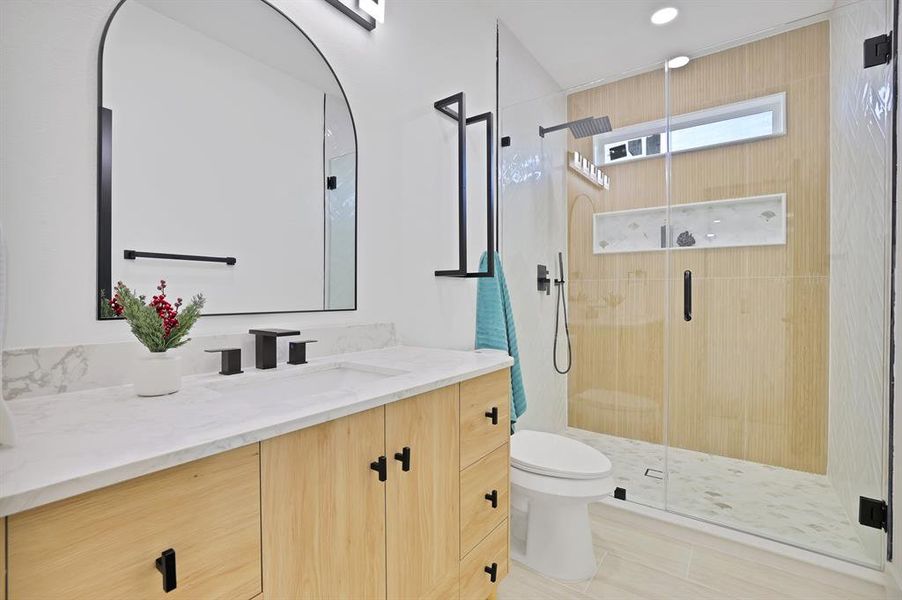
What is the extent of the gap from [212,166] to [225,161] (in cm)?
4

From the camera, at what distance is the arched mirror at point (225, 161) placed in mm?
965

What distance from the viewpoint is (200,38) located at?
3.65 feet

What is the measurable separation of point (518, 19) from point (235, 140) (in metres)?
1.97

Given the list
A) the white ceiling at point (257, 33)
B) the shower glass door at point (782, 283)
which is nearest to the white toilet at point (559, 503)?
the shower glass door at point (782, 283)

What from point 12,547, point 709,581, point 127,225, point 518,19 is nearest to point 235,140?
point 127,225

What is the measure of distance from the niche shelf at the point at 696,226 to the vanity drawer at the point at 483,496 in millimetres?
1794

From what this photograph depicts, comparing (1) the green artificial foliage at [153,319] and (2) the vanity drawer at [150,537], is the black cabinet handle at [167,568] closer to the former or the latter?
(2) the vanity drawer at [150,537]

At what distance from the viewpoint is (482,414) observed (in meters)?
1.27

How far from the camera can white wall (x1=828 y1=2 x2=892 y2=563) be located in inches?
66.9

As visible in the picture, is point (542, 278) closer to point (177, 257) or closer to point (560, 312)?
point (560, 312)

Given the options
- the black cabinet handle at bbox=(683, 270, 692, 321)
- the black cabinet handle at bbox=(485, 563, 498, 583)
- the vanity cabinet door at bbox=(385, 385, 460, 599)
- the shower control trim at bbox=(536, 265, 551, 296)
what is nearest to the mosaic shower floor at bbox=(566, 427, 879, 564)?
the black cabinet handle at bbox=(683, 270, 692, 321)

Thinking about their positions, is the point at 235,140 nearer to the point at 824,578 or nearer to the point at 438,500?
the point at 438,500

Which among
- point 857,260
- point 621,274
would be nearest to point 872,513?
point 857,260

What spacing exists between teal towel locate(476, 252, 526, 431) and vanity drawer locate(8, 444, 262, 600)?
1461 mm
